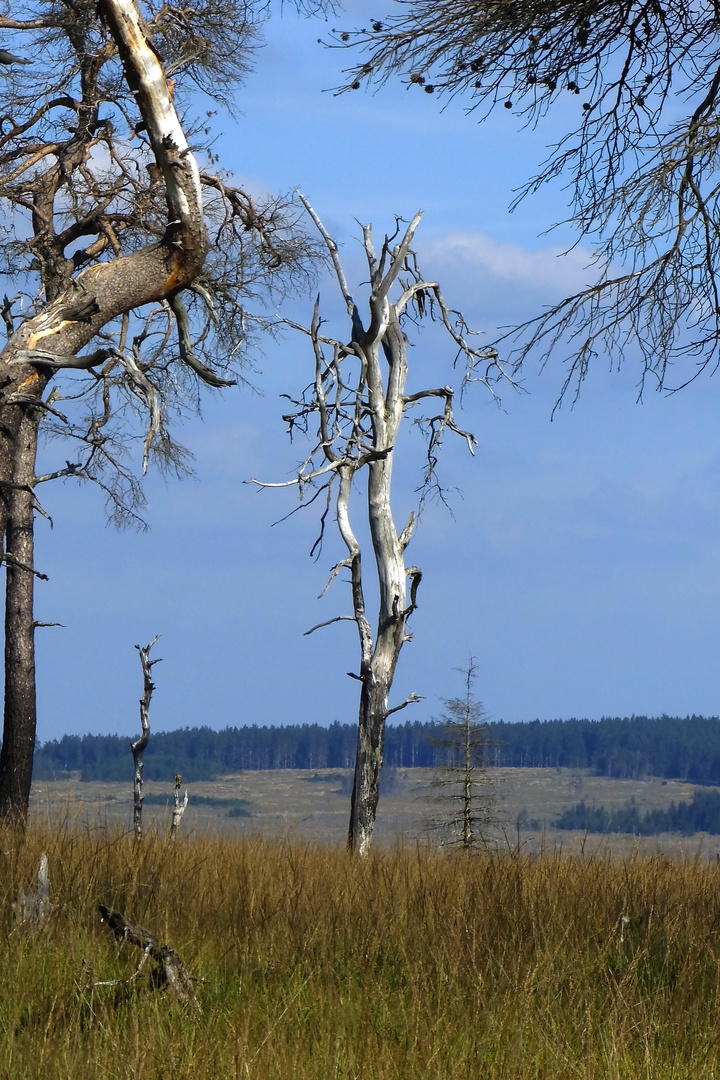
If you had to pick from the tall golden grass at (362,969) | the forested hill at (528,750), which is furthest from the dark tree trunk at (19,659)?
the forested hill at (528,750)

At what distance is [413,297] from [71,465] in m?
7.36

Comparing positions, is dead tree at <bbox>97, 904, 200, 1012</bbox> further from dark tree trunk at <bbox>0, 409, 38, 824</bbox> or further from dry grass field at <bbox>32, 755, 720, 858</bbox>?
dark tree trunk at <bbox>0, 409, 38, 824</bbox>

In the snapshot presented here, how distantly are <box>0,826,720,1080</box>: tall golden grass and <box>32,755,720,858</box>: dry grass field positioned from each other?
0.98 feet

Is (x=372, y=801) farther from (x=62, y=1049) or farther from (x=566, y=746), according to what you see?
(x=566, y=746)

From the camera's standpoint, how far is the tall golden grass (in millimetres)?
4562

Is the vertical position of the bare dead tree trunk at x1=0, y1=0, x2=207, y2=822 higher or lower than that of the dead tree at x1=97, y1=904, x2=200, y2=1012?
higher

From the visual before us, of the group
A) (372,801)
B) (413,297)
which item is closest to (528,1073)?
(372,801)

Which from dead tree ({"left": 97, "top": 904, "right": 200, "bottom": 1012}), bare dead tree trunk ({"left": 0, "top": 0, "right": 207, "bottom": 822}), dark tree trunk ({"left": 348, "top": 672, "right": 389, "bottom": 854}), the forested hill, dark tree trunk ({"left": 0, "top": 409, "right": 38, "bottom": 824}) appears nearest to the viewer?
dead tree ({"left": 97, "top": 904, "right": 200, "bottom": 1012})

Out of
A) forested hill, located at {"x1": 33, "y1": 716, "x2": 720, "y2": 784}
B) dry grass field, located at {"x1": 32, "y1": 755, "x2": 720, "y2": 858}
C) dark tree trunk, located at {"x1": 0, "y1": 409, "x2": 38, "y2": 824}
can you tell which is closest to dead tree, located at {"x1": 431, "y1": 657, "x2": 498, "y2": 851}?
dry grass field, located at {"x1": 32, "y1": 755, "x2": 720, "y2": 858}

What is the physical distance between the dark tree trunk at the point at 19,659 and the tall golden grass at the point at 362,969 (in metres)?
5.39

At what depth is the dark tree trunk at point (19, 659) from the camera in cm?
1398

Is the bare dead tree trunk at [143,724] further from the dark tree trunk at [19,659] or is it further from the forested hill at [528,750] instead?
the forested hill at [528,750]

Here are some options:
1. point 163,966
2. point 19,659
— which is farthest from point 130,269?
point 19,659

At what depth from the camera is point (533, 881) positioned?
25.3 feet
